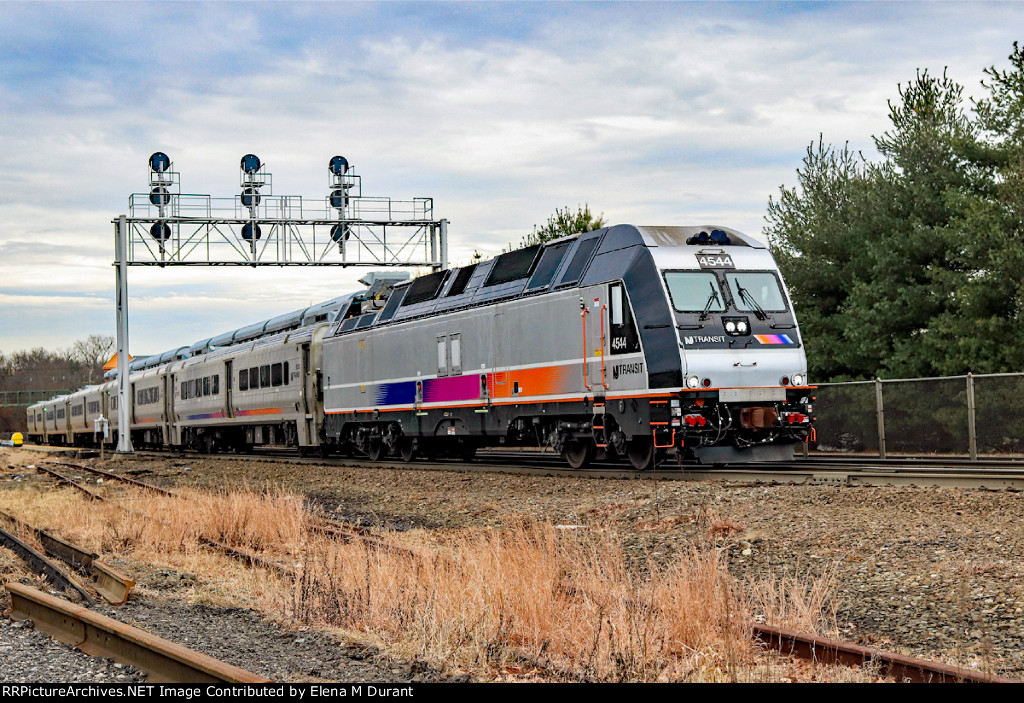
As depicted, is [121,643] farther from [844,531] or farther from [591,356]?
[591,356]

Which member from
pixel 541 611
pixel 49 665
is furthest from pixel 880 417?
pixel 49 665

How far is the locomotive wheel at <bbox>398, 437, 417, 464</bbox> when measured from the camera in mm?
24438

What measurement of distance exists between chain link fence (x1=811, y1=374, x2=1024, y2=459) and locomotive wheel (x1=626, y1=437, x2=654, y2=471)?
17.1ft

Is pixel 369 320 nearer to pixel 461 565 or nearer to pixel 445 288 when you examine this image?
pixel 445 288

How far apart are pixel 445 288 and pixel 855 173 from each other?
14.9 meters

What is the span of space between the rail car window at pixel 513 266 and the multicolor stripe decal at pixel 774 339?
187 inches

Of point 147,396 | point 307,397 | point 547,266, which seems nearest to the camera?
point 547,266

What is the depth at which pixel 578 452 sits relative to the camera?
18.7m

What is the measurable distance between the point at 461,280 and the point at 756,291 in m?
7.12

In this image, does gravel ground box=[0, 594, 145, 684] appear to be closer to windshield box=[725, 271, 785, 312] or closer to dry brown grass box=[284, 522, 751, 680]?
dry brown grass box=[284, 522, 751, 680]

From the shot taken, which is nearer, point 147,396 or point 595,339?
point 595,339

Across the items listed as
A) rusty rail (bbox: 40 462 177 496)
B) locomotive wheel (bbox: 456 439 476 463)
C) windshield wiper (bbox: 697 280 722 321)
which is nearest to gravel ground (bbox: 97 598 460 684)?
windshield wiper (bbox: 697 280 722 321)

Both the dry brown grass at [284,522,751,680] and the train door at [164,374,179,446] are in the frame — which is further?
the train door at [164,374,179,446]

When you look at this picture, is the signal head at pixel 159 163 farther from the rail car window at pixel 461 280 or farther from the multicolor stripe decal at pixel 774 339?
the multicolor stripe decal at pixel 774 339
